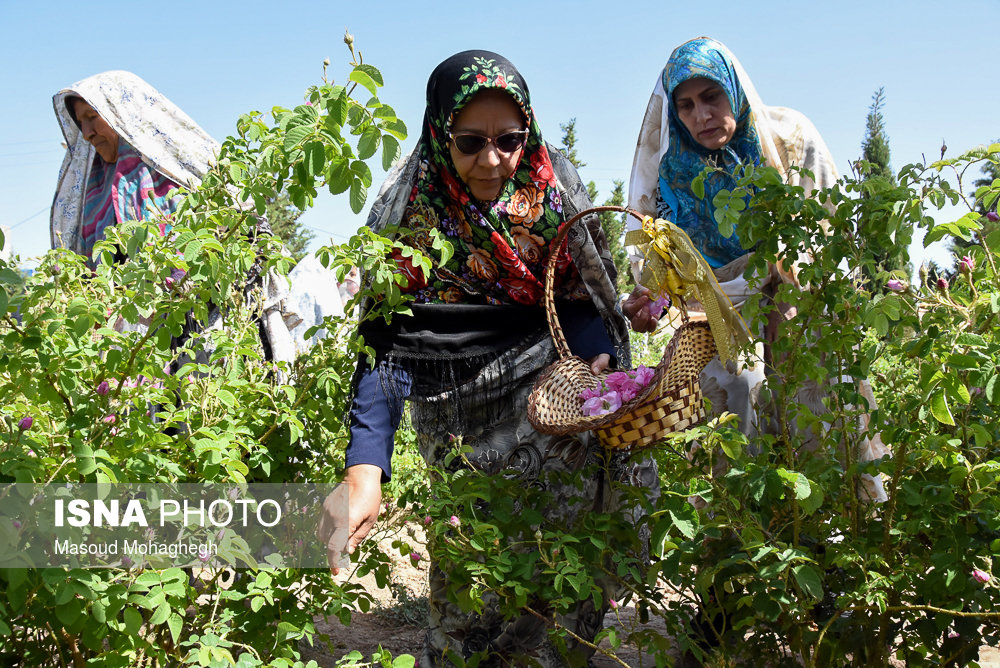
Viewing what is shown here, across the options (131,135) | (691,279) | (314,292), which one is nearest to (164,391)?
(691,279)

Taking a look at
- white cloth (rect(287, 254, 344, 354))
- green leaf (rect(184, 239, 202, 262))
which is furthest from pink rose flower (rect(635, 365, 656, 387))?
white cloth (rect(287, 254, 344, 354))

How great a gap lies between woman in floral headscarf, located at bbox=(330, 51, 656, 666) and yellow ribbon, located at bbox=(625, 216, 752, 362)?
350 millimetres

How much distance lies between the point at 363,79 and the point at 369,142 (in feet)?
0.36

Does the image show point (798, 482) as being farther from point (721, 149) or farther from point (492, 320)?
point (721, 149)

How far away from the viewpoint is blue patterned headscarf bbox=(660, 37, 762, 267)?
3195 mm

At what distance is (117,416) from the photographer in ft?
5.54

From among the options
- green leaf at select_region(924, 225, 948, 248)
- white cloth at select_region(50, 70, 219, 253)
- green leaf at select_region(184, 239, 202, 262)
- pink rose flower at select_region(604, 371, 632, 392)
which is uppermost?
white cloth at select_region(50, 70, 219, 253)

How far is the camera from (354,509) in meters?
2.06

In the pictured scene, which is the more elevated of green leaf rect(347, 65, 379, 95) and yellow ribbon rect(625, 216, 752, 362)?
green leaf rect(347, 65, 379, 95)

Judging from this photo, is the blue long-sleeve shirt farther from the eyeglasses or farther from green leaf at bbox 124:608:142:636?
green leaf at bbox 124:608:142:636

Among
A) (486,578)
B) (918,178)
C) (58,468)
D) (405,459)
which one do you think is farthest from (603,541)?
(405,459)

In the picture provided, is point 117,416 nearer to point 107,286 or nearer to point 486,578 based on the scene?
point 107,286

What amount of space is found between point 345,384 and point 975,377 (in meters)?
1.42

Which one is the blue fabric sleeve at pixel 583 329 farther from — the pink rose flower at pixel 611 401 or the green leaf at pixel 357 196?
the green leaf at pixel 357 196
